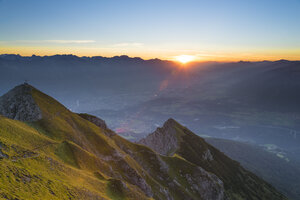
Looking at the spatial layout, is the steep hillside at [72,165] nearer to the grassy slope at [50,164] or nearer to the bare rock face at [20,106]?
the grassy slope at [50,164]

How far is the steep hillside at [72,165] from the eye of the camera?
129 ft

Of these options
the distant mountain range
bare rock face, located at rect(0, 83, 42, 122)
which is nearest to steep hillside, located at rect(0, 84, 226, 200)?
the distant mountain range

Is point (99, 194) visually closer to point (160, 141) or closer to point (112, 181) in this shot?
point (112, 181)

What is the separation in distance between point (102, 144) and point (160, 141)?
104996 mm

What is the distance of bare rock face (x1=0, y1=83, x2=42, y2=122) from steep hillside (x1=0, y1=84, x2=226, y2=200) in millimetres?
484

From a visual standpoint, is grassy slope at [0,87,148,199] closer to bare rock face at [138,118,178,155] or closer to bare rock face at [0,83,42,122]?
bare rock face at [0,83,42,122]

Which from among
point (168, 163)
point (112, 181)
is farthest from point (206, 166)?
point (112, 181)

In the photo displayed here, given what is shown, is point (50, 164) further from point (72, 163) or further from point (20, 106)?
point (20, 106)

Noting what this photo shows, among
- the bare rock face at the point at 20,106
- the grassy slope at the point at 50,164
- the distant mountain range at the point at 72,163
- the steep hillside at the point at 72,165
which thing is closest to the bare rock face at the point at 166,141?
the distant mountain range at the point at 72,163

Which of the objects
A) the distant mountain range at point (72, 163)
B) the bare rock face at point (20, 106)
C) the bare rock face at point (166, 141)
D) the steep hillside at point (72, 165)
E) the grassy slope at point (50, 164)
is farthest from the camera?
the bare rock face at point (166, 141)

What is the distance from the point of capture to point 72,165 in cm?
5962

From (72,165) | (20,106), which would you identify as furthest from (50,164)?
(20,106)

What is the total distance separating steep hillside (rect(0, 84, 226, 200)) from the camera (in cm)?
3943

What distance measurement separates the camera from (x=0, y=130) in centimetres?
5194
